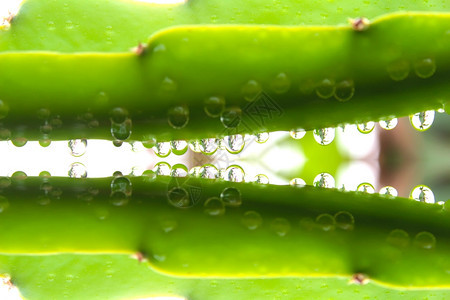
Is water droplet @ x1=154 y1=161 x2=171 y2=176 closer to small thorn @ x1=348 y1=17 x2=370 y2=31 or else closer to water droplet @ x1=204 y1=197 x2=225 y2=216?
water droplet @ x1=204 y1=197 x2=225 y2=216

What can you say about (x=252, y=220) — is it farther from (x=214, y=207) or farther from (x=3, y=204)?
(x=3, y=204)

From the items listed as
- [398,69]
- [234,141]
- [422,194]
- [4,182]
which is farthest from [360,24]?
[4,182]

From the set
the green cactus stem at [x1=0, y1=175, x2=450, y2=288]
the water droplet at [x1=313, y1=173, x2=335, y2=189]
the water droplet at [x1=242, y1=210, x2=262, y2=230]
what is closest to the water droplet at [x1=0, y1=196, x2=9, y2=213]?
the green cactus stem at [x1=0, y1=175, x2=450, y2=288]

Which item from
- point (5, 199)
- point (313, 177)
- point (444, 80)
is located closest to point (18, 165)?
point (5, 199)

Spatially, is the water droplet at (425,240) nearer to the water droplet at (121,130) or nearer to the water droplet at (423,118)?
the water droplet at (423,118)

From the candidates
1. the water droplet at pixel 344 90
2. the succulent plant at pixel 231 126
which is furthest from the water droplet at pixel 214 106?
the water droplet at pixel 344 90

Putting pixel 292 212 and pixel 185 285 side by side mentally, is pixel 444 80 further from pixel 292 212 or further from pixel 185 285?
pixel 185 285
